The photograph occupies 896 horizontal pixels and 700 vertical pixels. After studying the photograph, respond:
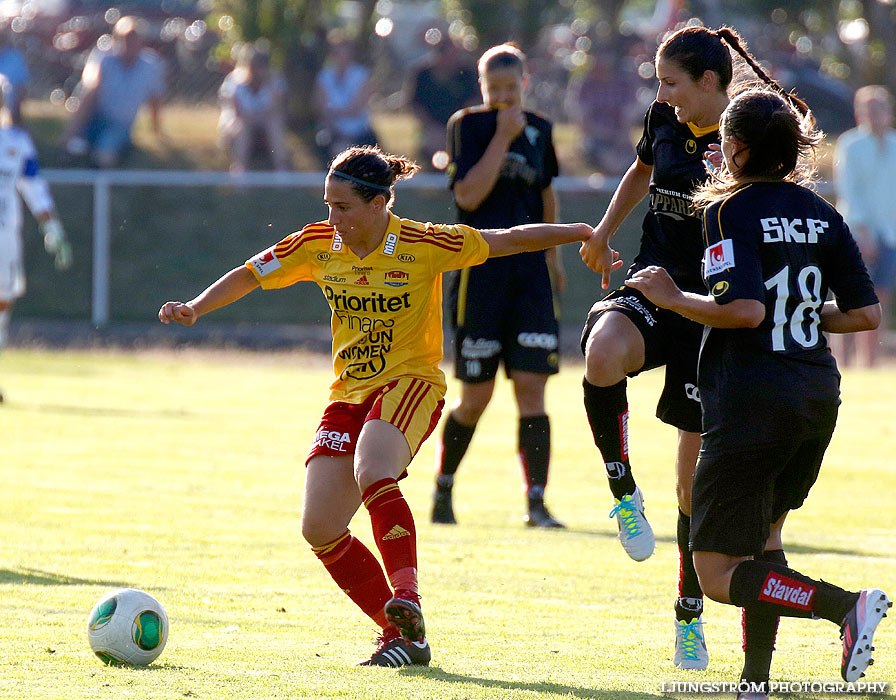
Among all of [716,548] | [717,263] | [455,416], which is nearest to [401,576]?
[716,548]

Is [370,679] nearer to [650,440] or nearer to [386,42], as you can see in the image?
[650,440]

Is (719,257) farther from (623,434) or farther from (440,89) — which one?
(440,89)

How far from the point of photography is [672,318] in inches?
219

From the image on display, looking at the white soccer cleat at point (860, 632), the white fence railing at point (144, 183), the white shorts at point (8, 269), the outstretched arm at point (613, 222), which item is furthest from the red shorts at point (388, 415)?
the white fence railing at point (144, 183)

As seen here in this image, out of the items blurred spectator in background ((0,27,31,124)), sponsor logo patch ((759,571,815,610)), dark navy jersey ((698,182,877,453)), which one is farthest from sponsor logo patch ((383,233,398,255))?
blurred spectator in background ((0,27,31,124))

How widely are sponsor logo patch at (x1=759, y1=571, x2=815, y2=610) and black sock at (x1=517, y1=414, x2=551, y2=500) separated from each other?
155 inches

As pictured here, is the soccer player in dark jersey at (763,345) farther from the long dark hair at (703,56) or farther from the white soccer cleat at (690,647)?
the long dark hair at (703,56)

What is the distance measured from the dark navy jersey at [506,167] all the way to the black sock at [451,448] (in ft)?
3.72

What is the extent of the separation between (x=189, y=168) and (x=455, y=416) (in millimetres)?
16478

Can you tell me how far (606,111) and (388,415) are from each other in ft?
59.4

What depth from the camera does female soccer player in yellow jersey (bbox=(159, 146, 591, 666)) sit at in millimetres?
5277

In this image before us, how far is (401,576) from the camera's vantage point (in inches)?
200

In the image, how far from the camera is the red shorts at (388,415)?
17.6ft

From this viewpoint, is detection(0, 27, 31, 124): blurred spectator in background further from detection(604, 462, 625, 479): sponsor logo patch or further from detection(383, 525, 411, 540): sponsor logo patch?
detection(383, 525, 411, 540): sponsor logo patch
